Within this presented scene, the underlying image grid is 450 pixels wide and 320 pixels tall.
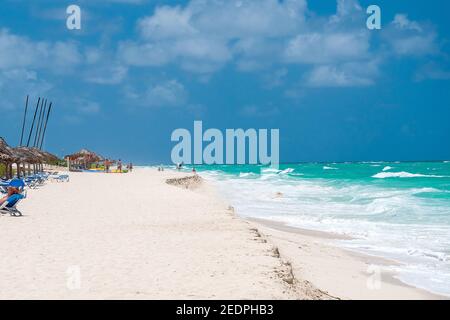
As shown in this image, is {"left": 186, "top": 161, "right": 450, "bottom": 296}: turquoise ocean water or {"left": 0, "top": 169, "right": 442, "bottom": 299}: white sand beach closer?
{"left": 0, "top": 169, "right": 442, "bottom": 299}: white sand beach

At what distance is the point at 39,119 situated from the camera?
53.2m

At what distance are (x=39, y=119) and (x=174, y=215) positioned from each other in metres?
42.3

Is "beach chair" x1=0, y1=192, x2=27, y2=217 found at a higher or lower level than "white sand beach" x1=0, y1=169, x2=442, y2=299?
higher

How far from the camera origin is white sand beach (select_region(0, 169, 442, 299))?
6562 millimetres

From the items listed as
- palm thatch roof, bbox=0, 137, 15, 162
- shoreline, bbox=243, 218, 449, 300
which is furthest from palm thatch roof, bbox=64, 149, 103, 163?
shoreline, bbox=243, 218, 449, 300

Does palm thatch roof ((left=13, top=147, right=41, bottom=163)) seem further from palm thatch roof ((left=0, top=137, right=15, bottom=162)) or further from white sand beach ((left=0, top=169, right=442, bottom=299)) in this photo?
white sand beach ((left=0, top=169, right=442, bottom=299))

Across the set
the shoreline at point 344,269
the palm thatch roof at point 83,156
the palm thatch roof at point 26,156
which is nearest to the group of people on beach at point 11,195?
the shoreline at point 344,269

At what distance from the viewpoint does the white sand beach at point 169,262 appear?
21.5 ft

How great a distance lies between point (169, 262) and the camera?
8.10 meters

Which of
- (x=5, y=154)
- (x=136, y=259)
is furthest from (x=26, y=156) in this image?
(x=136, y=259)

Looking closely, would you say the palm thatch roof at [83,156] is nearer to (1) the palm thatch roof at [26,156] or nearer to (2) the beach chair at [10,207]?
(1) the palm thatch roof at [26,156]

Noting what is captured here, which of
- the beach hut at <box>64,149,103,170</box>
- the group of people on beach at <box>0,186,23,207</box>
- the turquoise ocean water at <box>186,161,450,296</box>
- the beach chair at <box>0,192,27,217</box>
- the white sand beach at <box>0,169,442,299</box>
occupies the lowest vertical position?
the turquoise ocean water at <box>186,161,450,296</box>

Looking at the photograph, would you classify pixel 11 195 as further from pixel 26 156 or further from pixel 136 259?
pixel 26 156
